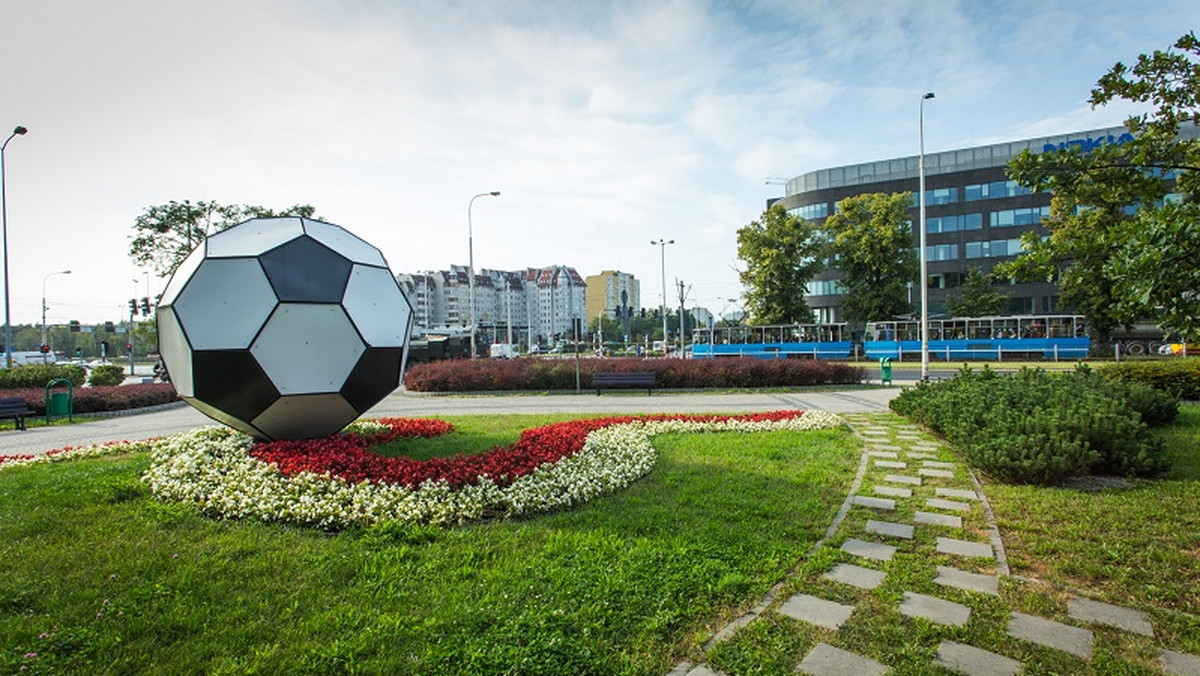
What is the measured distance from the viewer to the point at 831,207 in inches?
2721

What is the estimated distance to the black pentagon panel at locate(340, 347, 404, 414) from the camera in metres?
7.91

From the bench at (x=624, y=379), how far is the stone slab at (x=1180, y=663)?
53.6ft

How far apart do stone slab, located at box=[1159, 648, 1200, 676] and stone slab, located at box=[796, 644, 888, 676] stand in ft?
4.83

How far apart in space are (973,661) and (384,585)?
11.5 ft

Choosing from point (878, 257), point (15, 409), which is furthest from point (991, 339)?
point (15, 409)

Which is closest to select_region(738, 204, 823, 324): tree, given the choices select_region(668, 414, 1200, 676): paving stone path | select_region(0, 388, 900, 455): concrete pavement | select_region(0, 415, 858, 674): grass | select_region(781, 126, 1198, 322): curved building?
select_region(781, 126, 1198, 322): curved building

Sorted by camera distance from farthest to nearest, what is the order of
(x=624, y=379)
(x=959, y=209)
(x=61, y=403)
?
(x=959, y=209) < (x=624, y=379) < (x=61, y=403)

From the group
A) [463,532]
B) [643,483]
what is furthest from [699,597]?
[643,483]

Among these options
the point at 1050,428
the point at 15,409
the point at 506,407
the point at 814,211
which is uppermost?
the point at 814,211

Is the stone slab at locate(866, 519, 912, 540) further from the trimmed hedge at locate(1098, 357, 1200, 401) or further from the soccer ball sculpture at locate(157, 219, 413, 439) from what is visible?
the trimmed hedge at locate(1098, 357, 1200, 401)

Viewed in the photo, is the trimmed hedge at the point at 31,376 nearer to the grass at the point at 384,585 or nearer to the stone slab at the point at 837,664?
the grass at the point at 384,585

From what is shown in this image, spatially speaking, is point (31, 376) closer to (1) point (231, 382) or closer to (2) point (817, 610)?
(1) point (231, 382)

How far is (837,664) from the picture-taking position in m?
3.17

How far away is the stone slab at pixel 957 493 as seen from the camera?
20.7 feet
